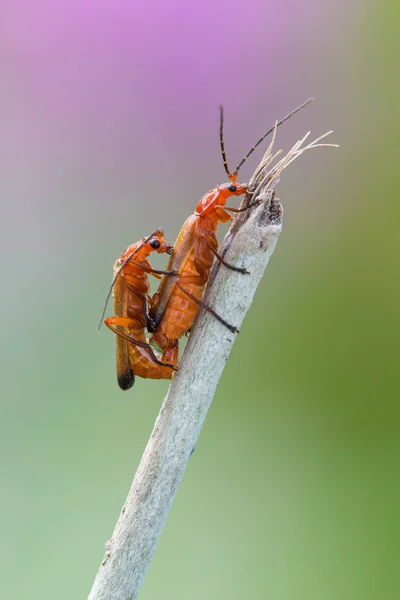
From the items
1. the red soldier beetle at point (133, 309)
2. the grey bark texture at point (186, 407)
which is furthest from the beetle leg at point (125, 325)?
the grey bark texture at point (186, 407)

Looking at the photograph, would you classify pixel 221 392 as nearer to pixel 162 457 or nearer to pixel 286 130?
pixel 286 130

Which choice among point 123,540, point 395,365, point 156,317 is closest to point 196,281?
point 156,317

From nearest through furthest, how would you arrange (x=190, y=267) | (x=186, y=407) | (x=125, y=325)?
1. (x=186, y=407)
2. (x=190, y=267)
3. (x=125, y=325)

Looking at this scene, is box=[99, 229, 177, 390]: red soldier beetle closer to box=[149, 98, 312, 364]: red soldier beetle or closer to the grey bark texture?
box=[149, 98, 312, 364]: red soldier beetle

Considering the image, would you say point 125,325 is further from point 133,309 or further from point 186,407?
point 186,407

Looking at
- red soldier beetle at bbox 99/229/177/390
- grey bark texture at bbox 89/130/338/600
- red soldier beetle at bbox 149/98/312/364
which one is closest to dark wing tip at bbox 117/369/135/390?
red soldier beetle at bbox 99/229/177/390

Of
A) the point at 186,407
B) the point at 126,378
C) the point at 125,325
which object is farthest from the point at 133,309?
the point at 186,407
